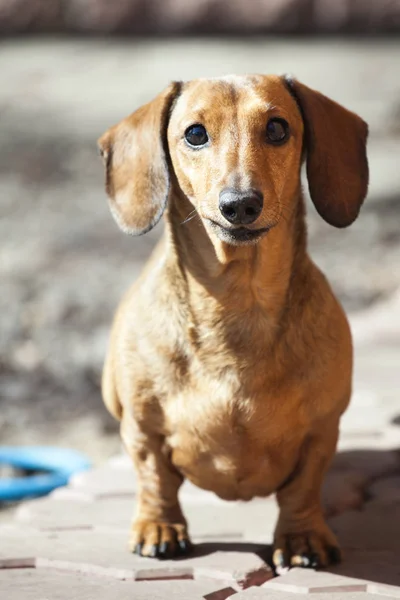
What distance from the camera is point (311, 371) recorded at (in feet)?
8.41

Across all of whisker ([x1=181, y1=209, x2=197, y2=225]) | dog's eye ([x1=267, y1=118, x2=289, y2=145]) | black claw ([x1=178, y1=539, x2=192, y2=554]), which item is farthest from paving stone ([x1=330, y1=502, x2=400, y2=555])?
dog's eye ([x1=267, y1=118, x2=289, y2=145])

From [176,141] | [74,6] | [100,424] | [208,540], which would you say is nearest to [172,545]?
[208,540]

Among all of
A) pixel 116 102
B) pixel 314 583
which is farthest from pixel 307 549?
pixel 116 102

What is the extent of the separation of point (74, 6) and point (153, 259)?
212 inches

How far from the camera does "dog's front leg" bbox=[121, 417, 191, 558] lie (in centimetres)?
268

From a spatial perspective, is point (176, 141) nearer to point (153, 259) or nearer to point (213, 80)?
point (213, 80)

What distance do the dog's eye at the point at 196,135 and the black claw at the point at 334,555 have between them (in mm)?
1046

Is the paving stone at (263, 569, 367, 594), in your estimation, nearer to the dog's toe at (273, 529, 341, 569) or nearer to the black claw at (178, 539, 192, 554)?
the dog's toe at (273, 529, 341, 569)

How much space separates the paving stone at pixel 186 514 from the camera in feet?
9.61

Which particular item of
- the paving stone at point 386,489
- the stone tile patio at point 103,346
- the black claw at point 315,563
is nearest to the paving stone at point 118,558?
the stone tile patio at point 103,346

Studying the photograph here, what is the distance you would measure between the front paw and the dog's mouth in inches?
30.2

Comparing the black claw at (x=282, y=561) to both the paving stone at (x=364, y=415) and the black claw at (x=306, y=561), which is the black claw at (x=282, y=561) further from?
the paving stone at (x=364, y=415)

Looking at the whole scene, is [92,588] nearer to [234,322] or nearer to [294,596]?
[294,596]

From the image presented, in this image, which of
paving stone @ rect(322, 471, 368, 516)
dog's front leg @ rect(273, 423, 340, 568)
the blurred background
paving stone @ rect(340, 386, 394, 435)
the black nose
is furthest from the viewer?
the blurred background
